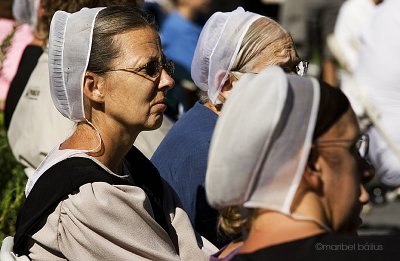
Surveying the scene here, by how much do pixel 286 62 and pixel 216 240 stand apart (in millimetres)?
724

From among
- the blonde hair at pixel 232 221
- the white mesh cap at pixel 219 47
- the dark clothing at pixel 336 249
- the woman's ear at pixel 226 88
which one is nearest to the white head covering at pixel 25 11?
the white mesh cap at pixel 219 47

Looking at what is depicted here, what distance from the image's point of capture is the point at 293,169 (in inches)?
97.7

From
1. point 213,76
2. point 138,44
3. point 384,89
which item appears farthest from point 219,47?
point 384,89

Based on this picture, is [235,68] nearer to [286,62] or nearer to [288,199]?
[286,62]

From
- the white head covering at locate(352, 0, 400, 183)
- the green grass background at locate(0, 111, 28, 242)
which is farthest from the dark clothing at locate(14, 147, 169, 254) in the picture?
the white head covering at locate(352, 0, 400, 183)

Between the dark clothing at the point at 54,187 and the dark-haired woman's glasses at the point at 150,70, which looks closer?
the dark clothing at the point at 54,187

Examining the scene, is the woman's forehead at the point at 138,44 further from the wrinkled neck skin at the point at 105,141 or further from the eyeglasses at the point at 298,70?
the eyeglasses at the point at 298,70

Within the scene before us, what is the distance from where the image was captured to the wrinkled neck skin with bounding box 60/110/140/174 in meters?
3.62

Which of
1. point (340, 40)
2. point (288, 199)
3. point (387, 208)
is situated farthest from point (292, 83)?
point (387, 208)

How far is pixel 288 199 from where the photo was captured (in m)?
2.49

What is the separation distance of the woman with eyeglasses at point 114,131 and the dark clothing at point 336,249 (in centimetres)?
100

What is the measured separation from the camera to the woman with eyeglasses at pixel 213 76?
4.07m

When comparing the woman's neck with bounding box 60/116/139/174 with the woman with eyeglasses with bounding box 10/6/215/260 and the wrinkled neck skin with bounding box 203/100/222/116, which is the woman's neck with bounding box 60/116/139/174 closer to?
the woman with eyeglasses with bounding box 10/6/215/260

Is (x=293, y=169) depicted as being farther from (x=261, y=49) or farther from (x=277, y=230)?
(x=261, y=49)
